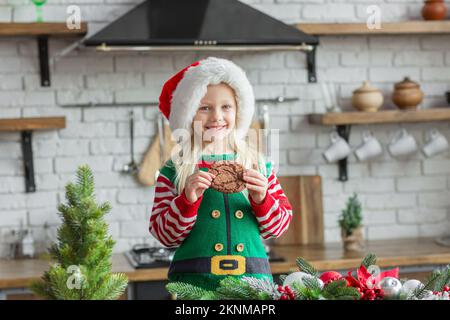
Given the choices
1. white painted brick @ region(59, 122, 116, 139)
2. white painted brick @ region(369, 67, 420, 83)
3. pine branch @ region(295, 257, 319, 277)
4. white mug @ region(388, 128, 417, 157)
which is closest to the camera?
pine branch @ region(295, 257, 319, 277)

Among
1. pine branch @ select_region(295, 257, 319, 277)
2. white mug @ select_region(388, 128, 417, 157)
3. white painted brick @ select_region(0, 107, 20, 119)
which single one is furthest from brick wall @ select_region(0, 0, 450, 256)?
pine branch @ select_region(295, 257, 319, 277)

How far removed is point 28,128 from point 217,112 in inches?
63.8

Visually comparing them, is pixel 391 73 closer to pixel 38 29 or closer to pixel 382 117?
pixel 382 117

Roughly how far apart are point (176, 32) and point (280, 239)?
1.05 meters

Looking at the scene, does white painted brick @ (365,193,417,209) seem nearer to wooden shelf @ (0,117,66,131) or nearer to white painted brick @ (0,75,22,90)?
wooden shelf @ (0,117,66,131)

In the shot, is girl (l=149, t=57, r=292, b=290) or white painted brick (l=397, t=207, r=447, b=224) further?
white painted brick (l=397, t=207, r=447, b=224)

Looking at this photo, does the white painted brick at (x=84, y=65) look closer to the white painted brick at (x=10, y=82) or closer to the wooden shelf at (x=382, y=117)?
the white painted brick at (x=10, y=82)

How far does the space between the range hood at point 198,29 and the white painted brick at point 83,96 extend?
40cm

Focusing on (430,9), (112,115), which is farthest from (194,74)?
(430,9)

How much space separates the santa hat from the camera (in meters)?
1.84

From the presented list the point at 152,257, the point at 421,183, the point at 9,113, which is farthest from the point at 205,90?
the point at 421,183

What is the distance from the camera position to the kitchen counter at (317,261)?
3002 millimetres

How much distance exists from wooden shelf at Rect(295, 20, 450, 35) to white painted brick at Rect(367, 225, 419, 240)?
2.89 ft

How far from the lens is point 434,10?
11.7 feet
